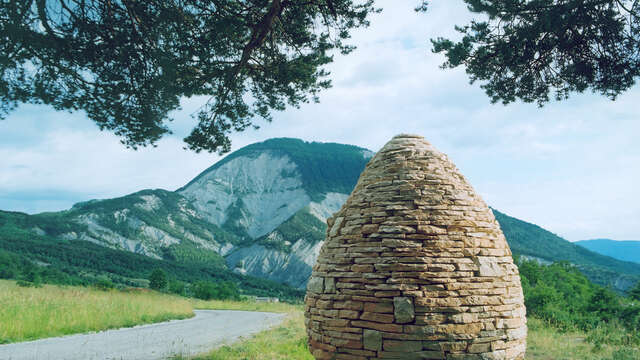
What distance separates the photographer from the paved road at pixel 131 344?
9.51 m

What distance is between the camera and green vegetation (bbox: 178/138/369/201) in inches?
6019

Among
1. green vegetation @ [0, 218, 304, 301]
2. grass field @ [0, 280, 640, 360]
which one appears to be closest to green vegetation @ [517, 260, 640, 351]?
grass field @ [0, 280, 640, 360]

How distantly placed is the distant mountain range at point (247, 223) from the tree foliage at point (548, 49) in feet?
168

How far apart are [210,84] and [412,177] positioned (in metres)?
7.62

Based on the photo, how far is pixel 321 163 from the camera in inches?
6757

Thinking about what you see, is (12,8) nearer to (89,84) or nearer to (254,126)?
(89,84)

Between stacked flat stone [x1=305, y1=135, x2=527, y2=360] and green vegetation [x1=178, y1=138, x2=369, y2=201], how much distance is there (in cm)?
13449

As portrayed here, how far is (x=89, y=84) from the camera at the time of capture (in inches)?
375

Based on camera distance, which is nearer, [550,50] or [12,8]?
[12,8]

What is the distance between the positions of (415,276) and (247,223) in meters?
144

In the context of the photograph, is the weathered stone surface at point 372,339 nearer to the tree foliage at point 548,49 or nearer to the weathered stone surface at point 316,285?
the weathered stone surface at point 316,285

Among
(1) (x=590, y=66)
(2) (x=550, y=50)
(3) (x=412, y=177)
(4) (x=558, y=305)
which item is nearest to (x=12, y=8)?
(3) (x=412, y=177)

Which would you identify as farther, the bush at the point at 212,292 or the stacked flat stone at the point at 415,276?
the bush at the point at 212,292

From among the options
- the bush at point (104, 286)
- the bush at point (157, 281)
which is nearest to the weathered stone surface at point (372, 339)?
the bush at point (104, 286)
